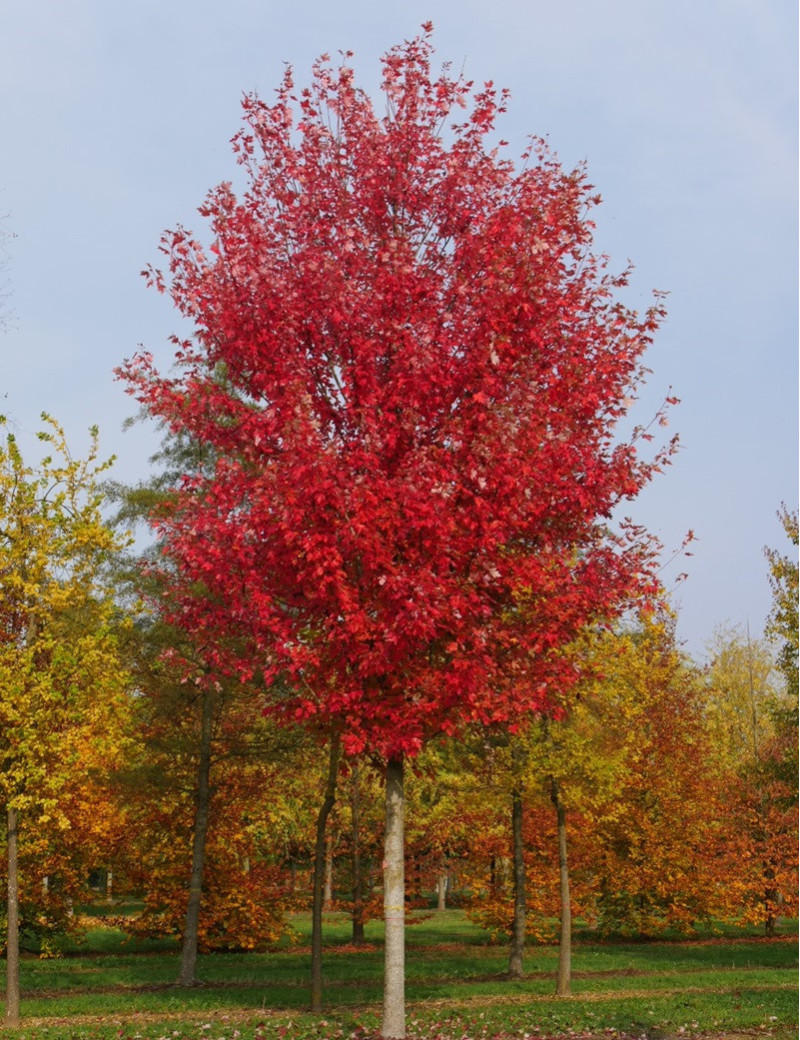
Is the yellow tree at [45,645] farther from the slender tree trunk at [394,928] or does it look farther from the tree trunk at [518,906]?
the tree trunk at [518,906]

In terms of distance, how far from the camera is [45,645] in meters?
13.4

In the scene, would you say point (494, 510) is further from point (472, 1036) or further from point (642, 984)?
point (642, 984)

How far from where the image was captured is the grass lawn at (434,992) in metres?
11.2

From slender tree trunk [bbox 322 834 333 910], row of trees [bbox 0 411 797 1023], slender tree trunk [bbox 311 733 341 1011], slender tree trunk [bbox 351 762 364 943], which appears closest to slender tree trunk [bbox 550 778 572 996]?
row of trees [bbox 0 411 797 1023]

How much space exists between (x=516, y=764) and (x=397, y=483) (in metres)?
9.43

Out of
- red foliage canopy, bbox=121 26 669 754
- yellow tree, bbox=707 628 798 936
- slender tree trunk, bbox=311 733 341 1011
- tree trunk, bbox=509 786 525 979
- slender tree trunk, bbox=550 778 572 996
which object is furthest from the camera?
yellow tree, bbox=707 628 798 936

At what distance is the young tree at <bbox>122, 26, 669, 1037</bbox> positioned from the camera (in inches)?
369

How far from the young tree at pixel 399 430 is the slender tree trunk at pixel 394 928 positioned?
1.4 inches

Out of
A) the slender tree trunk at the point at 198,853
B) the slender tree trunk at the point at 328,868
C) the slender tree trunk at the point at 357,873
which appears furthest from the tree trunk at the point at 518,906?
the slender tree trunk at the point at 328,868

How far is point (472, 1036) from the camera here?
1070 centimetres

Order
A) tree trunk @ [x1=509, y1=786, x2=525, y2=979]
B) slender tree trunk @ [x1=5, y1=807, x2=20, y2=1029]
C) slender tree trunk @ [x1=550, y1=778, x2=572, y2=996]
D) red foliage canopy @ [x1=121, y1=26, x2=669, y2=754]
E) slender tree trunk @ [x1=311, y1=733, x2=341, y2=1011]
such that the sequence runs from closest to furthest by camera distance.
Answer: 1. red foliage canopy @ [x1=121, y1=26, x2=669, y2=754]
2. slender tree trunk @ [x1=5, y1=807, x2=20, y2=1029]
3. slender tree trunk @ [x1=311, y1=733, x2=341, y2=1011]
4. slender tree trunk @ [x1=550, y1=778, x2=572, y2=996]
5. tree trunk @ [x1=509, y1=786, x2=525, y2=979]

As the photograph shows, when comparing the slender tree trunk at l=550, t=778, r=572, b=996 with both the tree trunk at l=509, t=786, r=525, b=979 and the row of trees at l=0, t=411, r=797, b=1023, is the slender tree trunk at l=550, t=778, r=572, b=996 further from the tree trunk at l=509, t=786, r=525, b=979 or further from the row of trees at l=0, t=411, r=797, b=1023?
the tree trunk at l=509, t=786, r=525, b=979

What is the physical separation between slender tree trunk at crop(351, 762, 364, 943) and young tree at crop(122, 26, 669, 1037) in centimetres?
1715

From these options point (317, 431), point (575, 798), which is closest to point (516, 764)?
point (575, 798)
